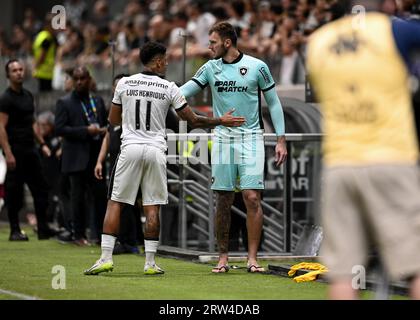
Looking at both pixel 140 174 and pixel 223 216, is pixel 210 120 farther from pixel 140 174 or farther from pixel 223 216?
pixel 223 216

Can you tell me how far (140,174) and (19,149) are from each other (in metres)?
5.58

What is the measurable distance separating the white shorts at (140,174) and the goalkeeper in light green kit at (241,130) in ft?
2.48

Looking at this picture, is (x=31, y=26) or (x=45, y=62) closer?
(x=45, y=62)

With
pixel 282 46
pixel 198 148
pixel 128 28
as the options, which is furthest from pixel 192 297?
pixel 128 28

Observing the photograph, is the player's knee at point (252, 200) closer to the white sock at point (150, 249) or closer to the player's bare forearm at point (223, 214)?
the player's bare forearm at point (223, 214)

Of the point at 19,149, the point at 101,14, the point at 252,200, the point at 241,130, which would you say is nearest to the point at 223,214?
the point at 252,200

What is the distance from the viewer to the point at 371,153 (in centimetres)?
676

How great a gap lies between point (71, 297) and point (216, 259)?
4.03m

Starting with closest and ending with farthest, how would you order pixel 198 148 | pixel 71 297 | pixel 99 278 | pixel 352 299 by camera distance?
1. pixel 352 299
2. pixel 71 297
3. pixel 99 278
4. pixel 198 148

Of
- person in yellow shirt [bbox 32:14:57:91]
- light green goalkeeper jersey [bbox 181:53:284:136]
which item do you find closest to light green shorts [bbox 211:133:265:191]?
light green goalkeeper jersey [bbox 181:53:284:136]

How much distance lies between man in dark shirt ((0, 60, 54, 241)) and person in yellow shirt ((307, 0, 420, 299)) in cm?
1025

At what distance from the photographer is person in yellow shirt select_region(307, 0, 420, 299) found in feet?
22.0
